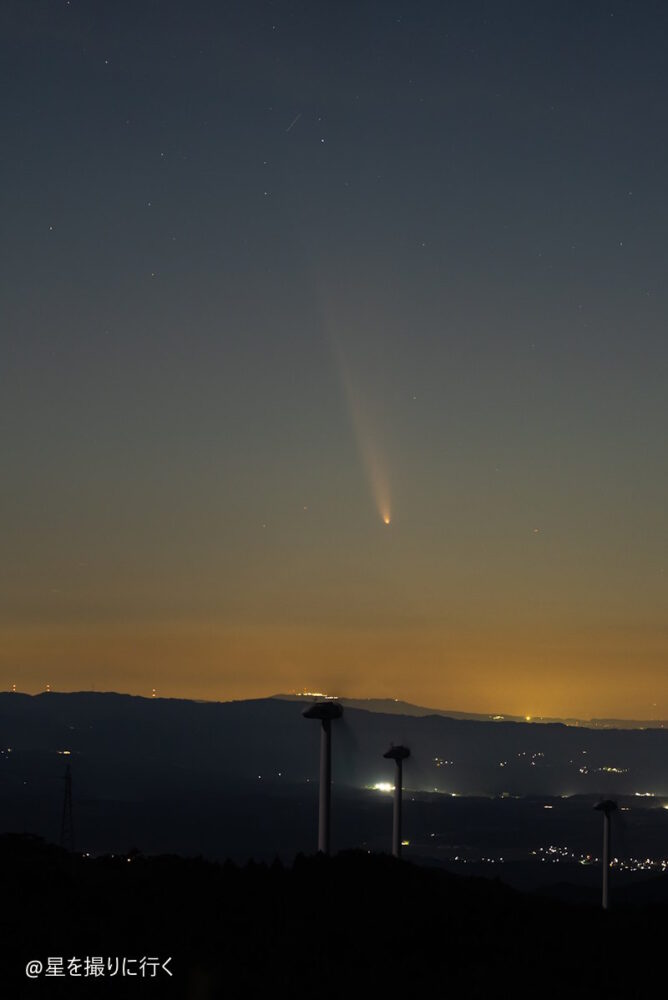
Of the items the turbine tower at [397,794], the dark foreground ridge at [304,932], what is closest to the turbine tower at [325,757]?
the dark foreground ridge at [304,932]

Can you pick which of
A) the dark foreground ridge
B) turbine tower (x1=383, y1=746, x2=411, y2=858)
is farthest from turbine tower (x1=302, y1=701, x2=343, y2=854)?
turbine tower (x1=383, y1=746, x2=411, y2=858)

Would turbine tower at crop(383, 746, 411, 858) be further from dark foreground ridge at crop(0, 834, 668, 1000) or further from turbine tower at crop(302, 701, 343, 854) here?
dark foreground ridge at crop(0, 834, 668, 1000)

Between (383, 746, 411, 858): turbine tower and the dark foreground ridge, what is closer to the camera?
the dark foreground ridge

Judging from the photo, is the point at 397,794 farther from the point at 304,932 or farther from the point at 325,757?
the point at 304,932

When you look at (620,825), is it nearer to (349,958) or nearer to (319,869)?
(319,869)

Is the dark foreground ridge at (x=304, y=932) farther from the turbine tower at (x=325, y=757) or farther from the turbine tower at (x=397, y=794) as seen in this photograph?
the turbine tower at (x=397, y=794)

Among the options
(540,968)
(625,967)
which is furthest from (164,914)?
(625,967)
